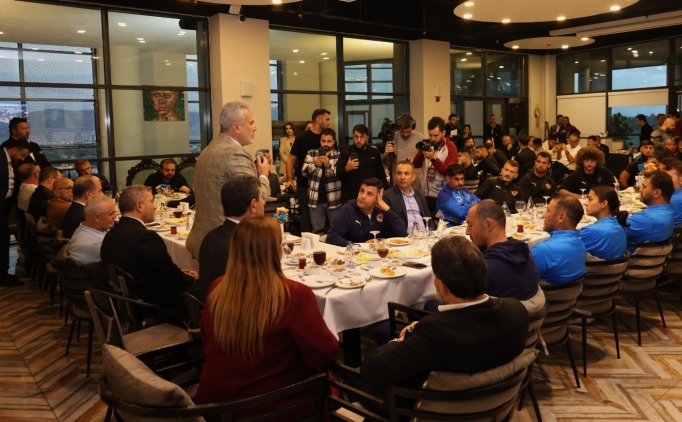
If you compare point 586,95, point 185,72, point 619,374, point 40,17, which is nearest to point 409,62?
point 185,72

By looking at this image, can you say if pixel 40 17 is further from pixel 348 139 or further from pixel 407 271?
pixel 407 271

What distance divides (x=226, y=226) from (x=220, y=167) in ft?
2.52

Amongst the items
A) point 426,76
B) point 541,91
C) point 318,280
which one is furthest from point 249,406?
point 541,91

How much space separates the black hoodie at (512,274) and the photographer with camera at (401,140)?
14.4 feet

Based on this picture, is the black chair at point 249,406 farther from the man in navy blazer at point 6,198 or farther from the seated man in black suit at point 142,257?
the man in navy blazer at point 6,198

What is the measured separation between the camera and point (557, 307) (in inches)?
146

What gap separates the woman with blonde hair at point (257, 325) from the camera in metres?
2.35

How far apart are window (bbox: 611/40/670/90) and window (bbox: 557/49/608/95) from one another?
0.33 meters

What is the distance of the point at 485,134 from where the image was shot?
15906 mm

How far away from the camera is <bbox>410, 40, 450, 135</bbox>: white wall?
45.0 ft

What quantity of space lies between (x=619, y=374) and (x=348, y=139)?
9.37 metres

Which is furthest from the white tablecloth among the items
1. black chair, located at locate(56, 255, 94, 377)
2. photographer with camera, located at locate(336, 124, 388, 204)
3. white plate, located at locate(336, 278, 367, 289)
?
photographer with camera, located at locate(336, 124, 388, 204)

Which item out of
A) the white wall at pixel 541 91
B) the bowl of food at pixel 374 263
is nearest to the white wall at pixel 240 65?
the bowl of food at pixel 374 263

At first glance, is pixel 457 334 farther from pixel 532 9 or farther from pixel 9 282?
pixel 532 9
